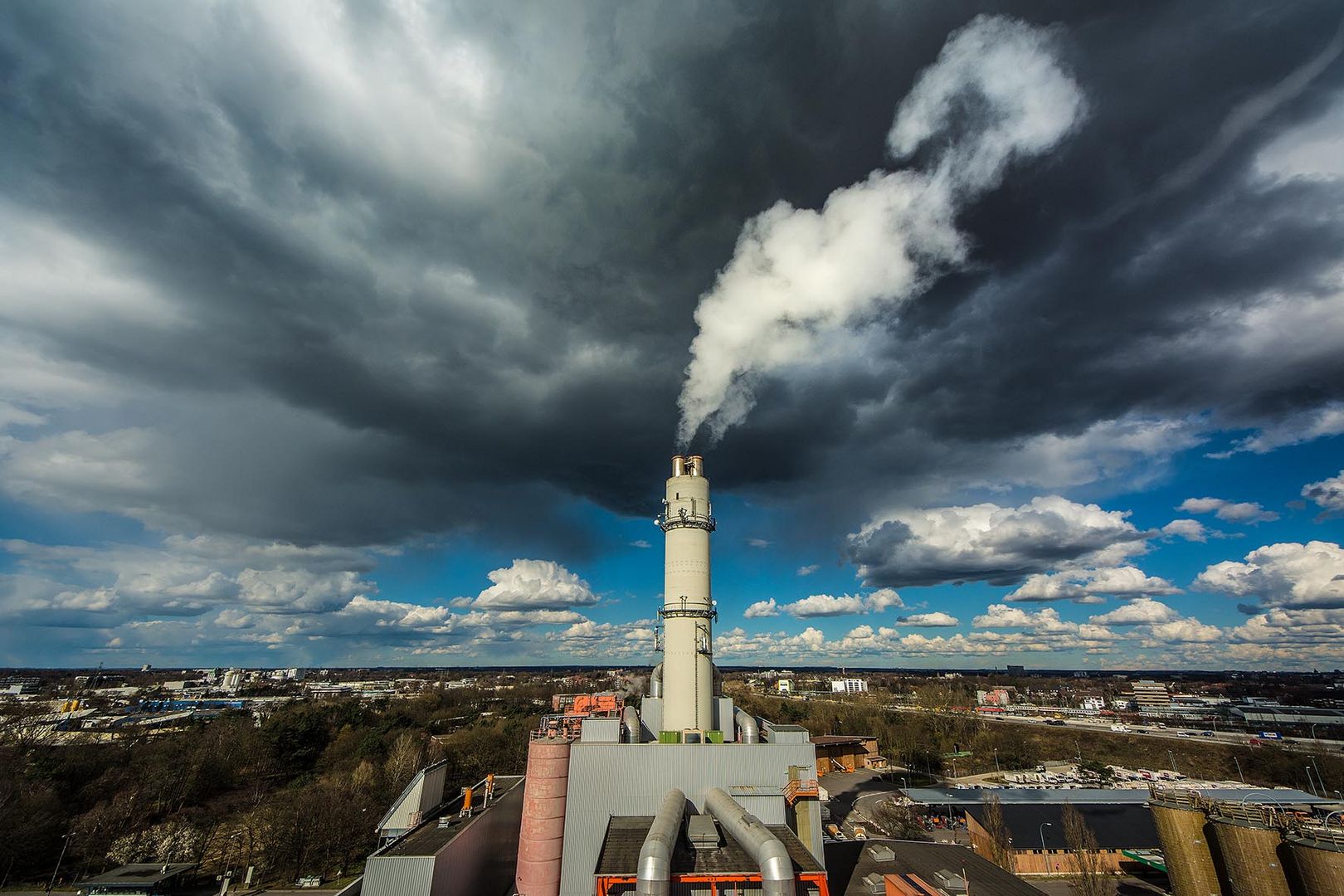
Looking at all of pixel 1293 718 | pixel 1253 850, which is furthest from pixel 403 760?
pixel 1293 718

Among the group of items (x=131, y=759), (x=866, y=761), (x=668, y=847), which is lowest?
(x=866, y=761)

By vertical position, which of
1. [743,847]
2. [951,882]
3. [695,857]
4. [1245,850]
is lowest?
[951,882]

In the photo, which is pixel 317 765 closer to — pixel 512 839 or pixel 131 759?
pixel 131 759

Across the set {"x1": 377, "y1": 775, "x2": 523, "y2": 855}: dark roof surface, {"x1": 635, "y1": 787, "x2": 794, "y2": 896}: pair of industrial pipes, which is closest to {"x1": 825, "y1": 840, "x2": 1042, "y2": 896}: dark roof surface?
{"x1": 635, "y1": 787, "x2": 794, "y2": 896}: pair of industrial pipes

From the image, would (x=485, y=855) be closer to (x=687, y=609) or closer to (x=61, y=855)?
(x=687, y=609)

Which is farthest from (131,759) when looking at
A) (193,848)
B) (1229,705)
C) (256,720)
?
(1229,705)

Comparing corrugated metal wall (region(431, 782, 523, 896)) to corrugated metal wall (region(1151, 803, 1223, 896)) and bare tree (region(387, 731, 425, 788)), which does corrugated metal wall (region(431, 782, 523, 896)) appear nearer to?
bare tree (region(387, 731, 425, 788))
